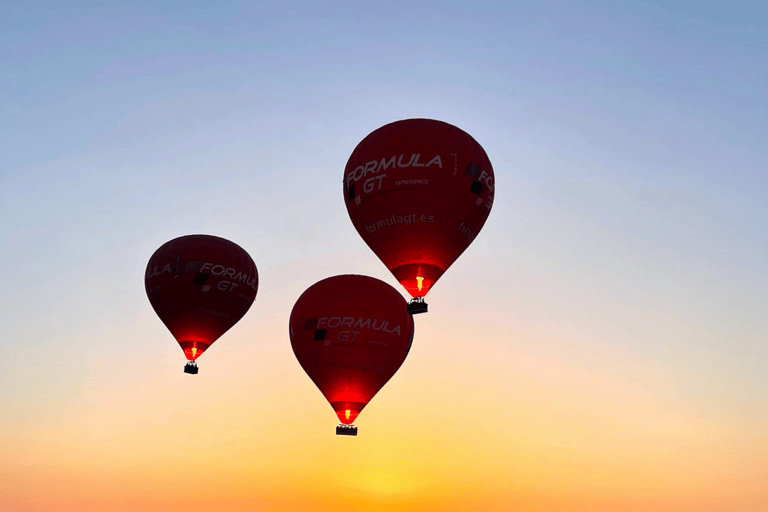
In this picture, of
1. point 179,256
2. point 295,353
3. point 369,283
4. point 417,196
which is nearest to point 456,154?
point 417,196

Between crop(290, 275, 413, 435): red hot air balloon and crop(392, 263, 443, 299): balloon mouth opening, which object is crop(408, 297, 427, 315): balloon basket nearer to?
crop(392, 263, 443, 299): balloon mouth opening

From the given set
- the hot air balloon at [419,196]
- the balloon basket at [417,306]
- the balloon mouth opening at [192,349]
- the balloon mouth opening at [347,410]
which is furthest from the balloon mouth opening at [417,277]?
the balloon mouth opening at [192,349]

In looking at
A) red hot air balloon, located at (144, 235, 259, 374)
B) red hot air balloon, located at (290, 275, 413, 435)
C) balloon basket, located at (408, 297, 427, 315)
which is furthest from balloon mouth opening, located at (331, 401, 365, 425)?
balloon basket, located at (408, 297, 427, 315)

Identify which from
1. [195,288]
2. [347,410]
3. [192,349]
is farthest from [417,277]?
[192,349]

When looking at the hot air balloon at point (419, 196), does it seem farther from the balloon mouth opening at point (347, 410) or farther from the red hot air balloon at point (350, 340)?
the balloon mouth opening at point (347, 410)

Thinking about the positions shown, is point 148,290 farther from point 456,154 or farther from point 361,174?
point 456,154

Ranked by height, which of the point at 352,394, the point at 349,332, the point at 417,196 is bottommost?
the point at 352,394
